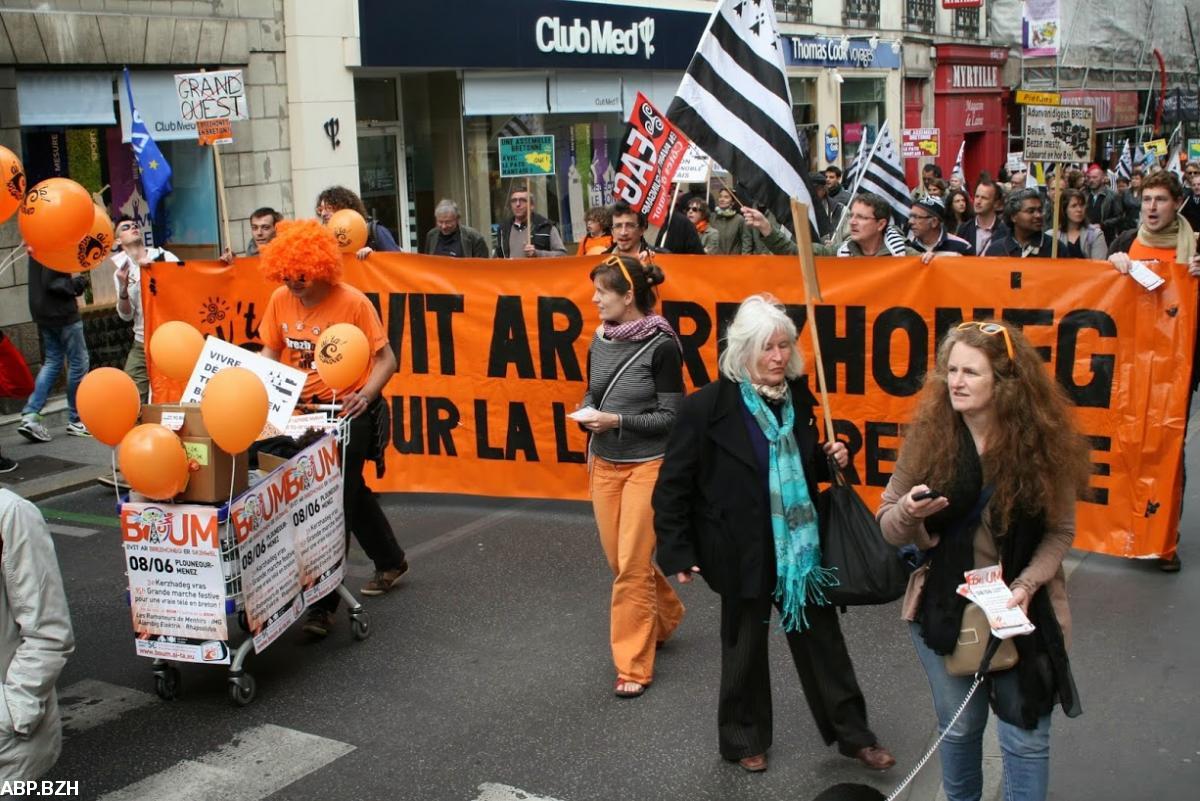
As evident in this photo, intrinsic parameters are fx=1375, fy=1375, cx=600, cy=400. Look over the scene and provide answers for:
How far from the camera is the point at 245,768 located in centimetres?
530

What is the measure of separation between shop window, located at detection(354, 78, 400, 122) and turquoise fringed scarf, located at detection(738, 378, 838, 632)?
13745mm

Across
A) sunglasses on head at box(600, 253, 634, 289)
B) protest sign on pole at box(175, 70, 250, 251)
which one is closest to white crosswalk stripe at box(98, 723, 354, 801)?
sunglasses on head at box(600, 253, 634, 289)

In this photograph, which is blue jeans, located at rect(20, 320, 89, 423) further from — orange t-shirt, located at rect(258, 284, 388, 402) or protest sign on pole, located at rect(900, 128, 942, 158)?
protest sign on pole, located at rect(900, 128, 942, 158)

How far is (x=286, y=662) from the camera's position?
6457mm

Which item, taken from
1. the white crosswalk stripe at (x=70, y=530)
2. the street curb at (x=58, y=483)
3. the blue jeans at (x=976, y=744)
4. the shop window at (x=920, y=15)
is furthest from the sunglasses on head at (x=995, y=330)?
the shop window at (x=920, y=15)

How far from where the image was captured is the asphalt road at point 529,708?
5.11m

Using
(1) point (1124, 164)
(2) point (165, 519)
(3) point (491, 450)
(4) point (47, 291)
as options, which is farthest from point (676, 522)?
(1) point (1124, 164)

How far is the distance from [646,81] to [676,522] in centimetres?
1933

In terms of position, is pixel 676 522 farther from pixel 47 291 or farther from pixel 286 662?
pixel 47 291

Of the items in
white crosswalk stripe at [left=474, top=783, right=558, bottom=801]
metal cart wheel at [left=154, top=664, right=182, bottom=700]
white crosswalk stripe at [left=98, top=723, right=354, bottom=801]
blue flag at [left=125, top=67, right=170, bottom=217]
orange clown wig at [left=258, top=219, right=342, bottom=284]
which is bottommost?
white crosswalk stripe at [left=98, top=723, right=354, bottom=801]

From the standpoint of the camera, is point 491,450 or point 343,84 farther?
point 343,84

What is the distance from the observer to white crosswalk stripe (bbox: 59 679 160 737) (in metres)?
5.77

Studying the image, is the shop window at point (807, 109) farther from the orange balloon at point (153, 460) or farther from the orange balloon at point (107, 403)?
the orange balloon at point (153, 460)

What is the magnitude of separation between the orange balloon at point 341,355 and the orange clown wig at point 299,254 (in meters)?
0.34
